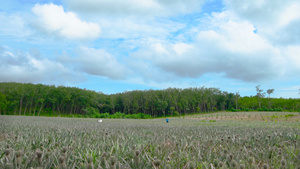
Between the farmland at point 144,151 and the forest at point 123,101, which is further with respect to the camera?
the forest at point 123,101

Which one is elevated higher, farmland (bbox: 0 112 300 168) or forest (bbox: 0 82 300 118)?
forest (bbox: 0 82 300 118)

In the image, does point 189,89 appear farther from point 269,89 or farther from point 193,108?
point 269,89

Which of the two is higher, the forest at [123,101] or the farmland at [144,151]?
the forest at [123,101]

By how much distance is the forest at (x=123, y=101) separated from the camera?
61.1 meters

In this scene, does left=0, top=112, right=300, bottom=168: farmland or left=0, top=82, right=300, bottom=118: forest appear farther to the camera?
left=0, top=82, right=300, bottom=118: forest

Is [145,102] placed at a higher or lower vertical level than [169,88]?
lower

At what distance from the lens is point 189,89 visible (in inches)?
2985

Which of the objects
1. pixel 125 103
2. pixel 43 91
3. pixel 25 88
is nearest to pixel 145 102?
pixel 125 103

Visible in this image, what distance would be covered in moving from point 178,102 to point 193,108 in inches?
223

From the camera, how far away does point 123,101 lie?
239 ft

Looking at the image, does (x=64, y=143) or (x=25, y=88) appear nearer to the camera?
(x=64, y=143)

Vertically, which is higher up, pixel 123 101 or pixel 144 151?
pixel 123 101

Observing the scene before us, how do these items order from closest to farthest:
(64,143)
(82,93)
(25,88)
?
(64,143)
(25,88)
(82,93)

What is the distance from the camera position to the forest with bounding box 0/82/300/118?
6112 centimetres
